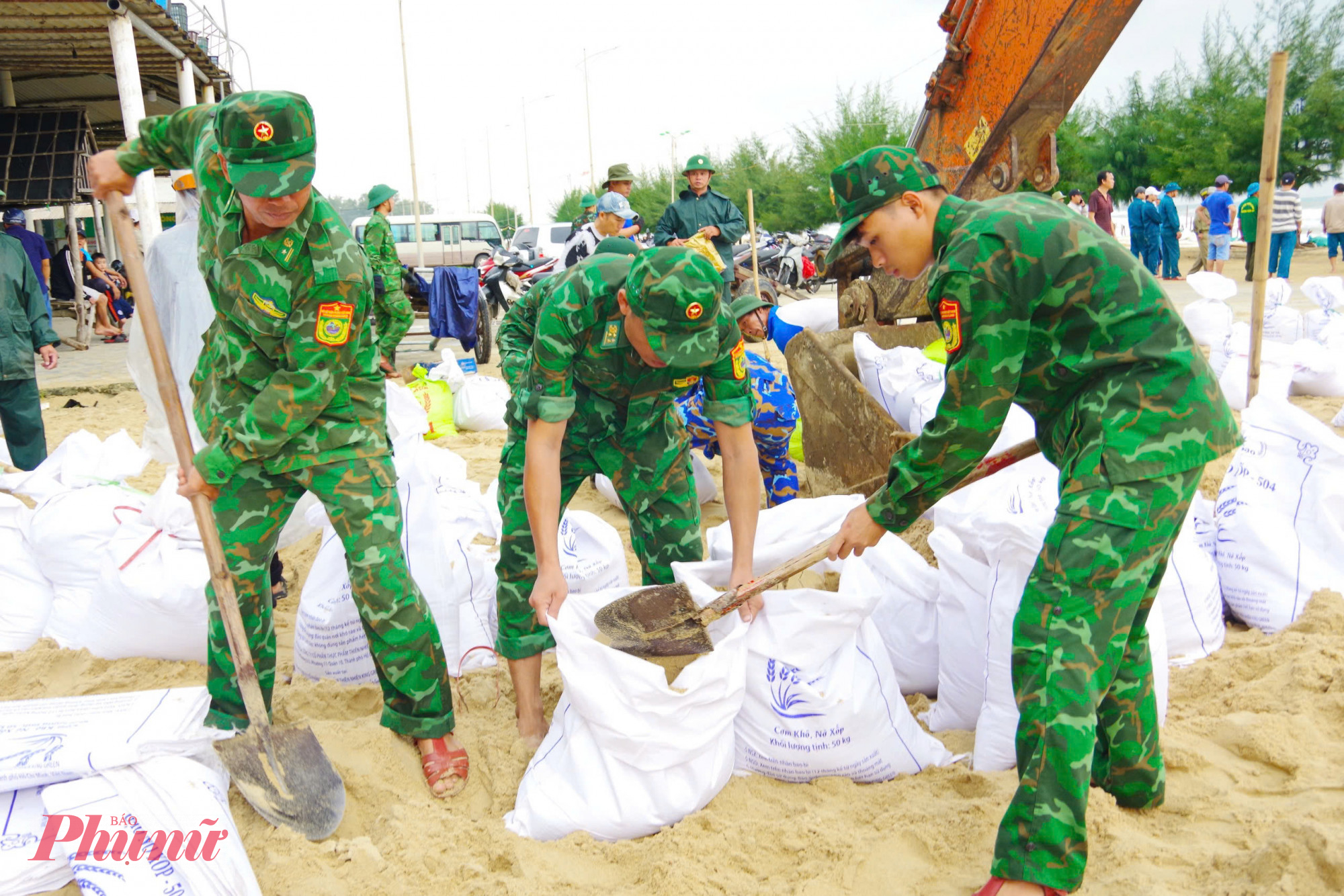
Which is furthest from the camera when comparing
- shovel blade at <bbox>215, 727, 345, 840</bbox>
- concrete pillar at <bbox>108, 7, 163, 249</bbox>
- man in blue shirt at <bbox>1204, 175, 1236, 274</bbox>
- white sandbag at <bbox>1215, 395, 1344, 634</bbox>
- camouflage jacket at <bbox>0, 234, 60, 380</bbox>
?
man in blue shirt at <bbox>1204, 175, 1236, 274</bbox>

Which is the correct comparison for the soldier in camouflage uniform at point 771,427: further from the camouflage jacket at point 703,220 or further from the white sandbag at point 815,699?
the camouflage jacket at point 703,220

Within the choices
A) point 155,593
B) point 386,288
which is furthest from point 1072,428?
point 386,288

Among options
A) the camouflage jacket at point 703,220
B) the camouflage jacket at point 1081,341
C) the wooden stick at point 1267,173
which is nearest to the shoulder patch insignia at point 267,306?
the camouflage jacket at point 1081,341

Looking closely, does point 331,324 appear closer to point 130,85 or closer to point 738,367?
point 738,367

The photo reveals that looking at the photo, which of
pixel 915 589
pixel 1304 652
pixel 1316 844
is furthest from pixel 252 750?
pixel 1304 652

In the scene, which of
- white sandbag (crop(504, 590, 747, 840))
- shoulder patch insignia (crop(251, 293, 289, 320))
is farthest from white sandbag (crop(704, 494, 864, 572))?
shoulder patch insignia (crop(251, 293, 289, 320))

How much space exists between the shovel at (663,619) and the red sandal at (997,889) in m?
0.70

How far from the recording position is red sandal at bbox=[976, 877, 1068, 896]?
1.55 metres

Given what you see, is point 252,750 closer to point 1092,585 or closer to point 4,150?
point 1092,585

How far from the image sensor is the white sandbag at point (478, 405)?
5844 millimetres

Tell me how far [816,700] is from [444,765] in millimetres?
861

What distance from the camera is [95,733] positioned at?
1.79 m

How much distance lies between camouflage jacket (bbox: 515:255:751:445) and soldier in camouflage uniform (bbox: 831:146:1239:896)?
1.88ft

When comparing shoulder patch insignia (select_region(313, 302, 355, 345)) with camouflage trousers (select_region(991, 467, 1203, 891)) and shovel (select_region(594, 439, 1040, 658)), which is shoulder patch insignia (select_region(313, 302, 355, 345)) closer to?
shovel (select_region(594, 439, 1040, 658))
